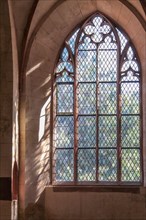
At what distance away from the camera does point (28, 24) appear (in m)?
10.6

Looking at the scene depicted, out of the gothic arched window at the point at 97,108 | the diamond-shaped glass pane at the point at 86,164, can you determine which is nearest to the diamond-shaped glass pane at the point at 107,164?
the gothic arched window at the point at 97,108

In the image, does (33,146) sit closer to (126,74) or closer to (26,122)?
(26,122)

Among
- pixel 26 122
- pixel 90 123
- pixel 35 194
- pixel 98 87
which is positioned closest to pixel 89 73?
pixel 98 87

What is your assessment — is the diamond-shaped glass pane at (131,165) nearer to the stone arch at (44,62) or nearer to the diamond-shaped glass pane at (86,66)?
the stone arch at (44,62)

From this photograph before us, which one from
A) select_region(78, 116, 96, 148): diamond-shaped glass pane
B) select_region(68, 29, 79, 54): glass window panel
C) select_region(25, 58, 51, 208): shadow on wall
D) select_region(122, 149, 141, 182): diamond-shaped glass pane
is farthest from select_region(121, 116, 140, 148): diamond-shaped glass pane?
select_region(68, 29, 79, 54): glass window panel

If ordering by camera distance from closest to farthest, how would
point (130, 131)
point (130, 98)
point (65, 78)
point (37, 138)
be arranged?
point (37, 138), point (130, 131), point (130, 98), point (65, 78)

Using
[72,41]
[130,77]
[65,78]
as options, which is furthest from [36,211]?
[72,41]

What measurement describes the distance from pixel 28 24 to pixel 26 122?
1.95m

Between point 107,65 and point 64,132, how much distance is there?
5.56 ft

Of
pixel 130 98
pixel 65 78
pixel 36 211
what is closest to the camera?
pixel 36 211

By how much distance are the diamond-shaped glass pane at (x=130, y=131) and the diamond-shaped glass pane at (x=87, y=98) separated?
717 mm

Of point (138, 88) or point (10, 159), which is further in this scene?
point (138, 88)

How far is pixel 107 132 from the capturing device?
11336 mm

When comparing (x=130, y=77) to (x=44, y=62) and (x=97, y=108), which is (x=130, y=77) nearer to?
(x=97, y=108)
